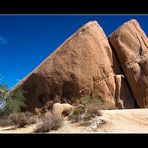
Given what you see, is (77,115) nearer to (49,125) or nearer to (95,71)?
(49,125)

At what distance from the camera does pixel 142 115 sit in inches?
582

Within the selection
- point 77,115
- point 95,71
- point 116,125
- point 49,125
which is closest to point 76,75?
point 95,71

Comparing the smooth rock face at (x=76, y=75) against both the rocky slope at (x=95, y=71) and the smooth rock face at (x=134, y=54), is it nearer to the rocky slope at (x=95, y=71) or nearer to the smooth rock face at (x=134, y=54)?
the rocky slope at (x=95, y=71)

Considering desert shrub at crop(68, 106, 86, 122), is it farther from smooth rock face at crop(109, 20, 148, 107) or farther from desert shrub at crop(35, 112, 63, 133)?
smooth rock face at crop(109, 20, 148, 107)

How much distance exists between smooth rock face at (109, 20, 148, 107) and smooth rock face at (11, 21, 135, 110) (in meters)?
0.82

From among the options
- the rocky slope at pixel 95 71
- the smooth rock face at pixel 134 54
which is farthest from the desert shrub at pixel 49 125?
the smooth rock face at pixel 134 54

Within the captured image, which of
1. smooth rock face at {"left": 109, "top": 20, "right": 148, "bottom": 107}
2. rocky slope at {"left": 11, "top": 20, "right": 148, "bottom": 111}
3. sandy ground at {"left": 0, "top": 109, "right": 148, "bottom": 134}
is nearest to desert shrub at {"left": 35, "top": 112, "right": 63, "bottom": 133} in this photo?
sandy ground at {"left": 0, "top": 109, "right": 148, "bottom": 134}

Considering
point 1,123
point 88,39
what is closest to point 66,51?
point 88,39

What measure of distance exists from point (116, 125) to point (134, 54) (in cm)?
1463

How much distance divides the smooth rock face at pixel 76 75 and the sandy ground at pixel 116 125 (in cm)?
874

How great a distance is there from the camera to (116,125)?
12.7 metres

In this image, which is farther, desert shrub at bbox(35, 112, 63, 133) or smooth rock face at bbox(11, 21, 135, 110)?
smooth rock face at bbox(11, 21, 135, 110)

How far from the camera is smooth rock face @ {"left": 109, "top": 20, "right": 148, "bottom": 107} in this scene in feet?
82.3
